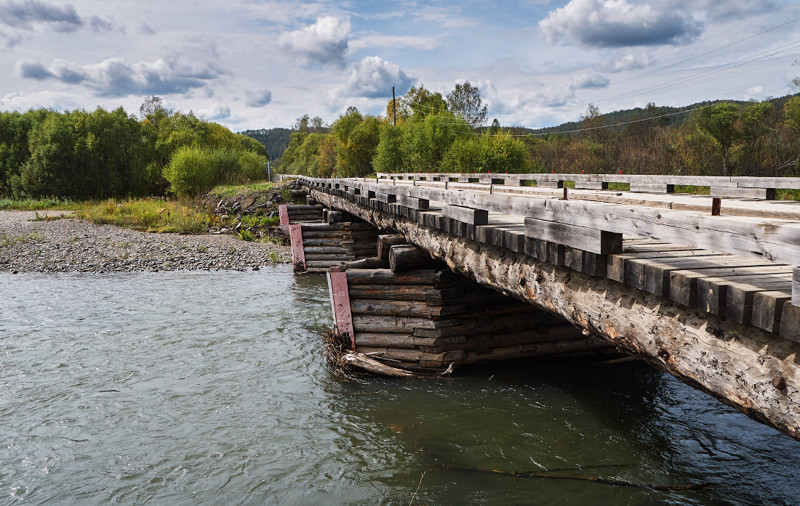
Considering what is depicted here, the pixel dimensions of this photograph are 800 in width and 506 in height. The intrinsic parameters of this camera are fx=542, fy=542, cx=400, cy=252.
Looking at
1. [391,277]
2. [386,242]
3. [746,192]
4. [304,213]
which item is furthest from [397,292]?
[304,213]

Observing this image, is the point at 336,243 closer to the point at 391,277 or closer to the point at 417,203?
the point at 391,277

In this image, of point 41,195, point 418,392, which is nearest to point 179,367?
point 418,392

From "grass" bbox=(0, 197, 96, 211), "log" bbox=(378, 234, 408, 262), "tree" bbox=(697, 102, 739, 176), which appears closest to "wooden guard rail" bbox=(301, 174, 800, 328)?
"log" bbox=(378, 234, 408, 262)

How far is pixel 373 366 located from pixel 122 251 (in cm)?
1763

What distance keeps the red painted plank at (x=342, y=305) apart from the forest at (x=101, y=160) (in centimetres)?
3857

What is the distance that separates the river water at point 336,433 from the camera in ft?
18.0

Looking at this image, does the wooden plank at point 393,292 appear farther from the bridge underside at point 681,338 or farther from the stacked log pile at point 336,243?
the stacked log pile at point 336,243

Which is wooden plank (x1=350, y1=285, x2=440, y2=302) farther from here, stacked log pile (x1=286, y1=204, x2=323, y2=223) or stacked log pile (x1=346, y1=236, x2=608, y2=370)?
stacked log pile (x1=286, y1=204, x2=323, y2=223)

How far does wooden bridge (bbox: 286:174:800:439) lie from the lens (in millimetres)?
2523

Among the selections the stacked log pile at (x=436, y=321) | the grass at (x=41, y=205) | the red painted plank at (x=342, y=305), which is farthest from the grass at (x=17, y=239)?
the stacked log pile at (x=436, y=321)

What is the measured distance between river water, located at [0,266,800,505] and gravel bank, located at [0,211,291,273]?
31.7 feet

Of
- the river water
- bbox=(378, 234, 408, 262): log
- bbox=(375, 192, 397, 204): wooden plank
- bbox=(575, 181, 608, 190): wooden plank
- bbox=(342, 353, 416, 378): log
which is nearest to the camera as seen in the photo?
the river water

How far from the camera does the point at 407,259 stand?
328 inches

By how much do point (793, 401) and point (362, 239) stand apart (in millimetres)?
14975
